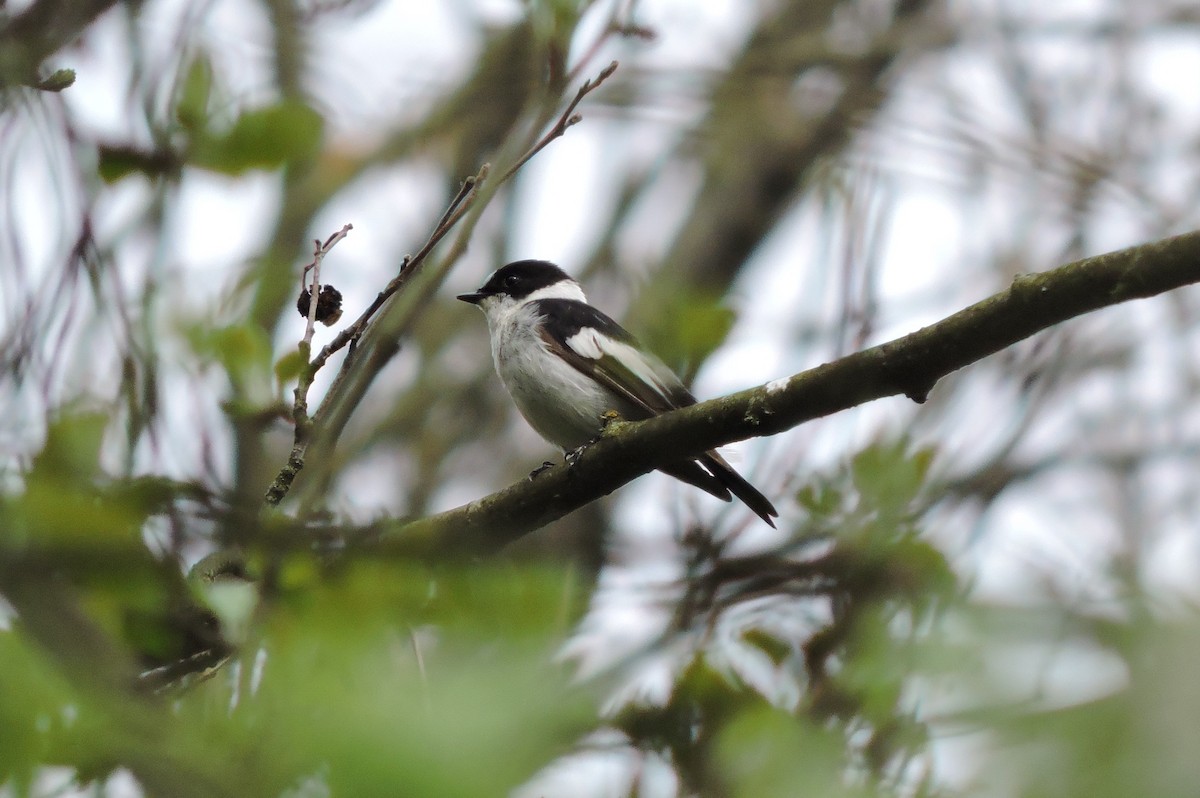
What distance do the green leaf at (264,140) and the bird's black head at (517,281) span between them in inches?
152

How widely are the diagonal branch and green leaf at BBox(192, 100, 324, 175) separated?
72cm

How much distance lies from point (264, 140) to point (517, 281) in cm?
406

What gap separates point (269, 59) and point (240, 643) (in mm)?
6512

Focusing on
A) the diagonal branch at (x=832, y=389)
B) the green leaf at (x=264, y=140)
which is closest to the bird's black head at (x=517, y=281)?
the diagonal branch at (x=832, y=389)

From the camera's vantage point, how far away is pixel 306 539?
5.62ft

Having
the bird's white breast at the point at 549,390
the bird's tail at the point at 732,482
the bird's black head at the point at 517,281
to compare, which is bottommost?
the bird's tail at the point at 732,482

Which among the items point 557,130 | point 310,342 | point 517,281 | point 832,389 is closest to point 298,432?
point 310,342

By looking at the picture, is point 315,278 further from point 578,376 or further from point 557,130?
point 578,376

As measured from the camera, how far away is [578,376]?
5.09 metres

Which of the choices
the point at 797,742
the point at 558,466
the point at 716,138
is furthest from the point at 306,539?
the point at 716,138

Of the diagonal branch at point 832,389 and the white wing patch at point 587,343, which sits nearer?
Result: the diagonal branch at point 832,389

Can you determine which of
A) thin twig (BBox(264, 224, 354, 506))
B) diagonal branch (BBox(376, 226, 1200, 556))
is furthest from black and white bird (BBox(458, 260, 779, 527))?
thin twig (BBox(264, 224, 354, 506))

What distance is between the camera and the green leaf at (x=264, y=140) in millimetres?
2270

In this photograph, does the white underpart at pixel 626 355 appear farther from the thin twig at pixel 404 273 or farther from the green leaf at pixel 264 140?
the green leaf at pixel 264 140
